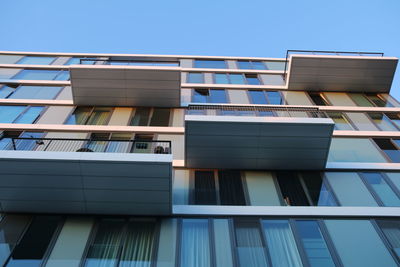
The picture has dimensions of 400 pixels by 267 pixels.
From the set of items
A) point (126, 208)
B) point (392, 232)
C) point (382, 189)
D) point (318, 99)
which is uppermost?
point (318, 99)

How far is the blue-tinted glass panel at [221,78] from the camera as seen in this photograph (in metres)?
19.4

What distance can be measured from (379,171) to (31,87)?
55.8 feet

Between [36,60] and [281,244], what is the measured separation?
62.5 ft

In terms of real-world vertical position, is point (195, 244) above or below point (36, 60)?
below

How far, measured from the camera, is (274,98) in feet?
58.1

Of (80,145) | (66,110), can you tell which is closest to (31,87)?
(66,110)

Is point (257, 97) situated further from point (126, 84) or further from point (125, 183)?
point (125, 183)

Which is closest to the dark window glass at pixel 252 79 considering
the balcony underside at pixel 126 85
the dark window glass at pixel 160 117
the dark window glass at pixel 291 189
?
the balcony underside at pixel 126 85

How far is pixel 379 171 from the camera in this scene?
12.4 m

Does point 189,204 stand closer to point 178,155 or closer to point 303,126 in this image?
point 178,155

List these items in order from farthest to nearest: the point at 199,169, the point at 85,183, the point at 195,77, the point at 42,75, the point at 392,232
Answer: the point at 195,77 → the point at 42,75 → the point at 199,169 → the point at 392,232 → the point at 85,183

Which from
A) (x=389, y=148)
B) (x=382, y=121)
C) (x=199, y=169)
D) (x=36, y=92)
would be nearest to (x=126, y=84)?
(x=36, y=92)

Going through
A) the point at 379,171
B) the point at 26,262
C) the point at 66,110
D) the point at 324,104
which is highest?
the point at 324,104

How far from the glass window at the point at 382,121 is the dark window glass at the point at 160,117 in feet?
32.0
